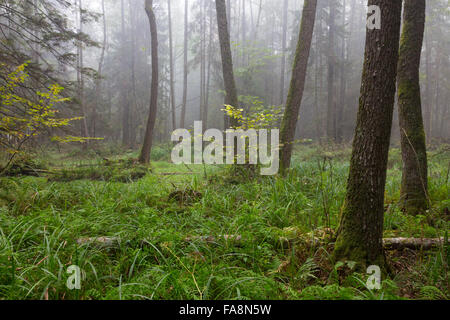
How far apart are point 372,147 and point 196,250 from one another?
1903 mm

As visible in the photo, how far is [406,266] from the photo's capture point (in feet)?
7.21

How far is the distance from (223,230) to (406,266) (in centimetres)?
191

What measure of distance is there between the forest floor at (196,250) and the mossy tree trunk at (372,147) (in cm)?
26

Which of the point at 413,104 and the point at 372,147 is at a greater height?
the point at 413,104

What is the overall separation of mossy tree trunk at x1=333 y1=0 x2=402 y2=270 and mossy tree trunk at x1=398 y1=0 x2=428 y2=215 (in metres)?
1.89

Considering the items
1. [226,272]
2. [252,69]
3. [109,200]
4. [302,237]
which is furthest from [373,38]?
[252,69]

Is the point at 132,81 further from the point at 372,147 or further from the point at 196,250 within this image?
the point at 372,147

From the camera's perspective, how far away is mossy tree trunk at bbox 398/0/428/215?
3.35 m

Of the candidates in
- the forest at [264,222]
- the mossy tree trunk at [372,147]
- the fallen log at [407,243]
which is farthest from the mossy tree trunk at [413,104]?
the mossy tree trunk at [372,147]

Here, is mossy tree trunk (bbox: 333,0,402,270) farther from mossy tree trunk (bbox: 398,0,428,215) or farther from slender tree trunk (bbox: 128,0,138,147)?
slender tree trunk (bbox: 128,0,138,147)

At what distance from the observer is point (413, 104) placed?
337 centimetres

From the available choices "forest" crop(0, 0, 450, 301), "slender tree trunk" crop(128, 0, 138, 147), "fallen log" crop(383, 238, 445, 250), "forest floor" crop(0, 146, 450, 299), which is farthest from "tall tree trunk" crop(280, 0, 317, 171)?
"slender tree trunk" crop(128, 0, 138, 147)

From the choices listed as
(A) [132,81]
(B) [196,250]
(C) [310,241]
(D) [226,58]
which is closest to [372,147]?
(C) [310,241]

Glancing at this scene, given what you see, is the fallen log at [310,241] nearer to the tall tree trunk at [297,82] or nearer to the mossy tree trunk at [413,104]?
the mossy tree trunk at [413,104]
